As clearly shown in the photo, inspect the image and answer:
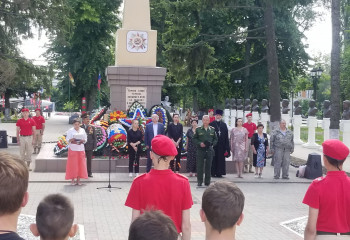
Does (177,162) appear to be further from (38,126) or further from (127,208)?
(38,126)

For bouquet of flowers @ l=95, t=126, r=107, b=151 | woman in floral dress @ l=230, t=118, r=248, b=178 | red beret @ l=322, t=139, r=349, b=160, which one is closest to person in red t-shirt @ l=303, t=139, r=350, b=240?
red beret @ l=322, t=139, r=349, b=160

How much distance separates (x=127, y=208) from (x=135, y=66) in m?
10.1

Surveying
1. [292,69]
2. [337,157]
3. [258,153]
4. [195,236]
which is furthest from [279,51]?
[337,157]

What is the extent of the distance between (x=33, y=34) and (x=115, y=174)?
1274 cm

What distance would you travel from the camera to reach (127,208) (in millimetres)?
11203

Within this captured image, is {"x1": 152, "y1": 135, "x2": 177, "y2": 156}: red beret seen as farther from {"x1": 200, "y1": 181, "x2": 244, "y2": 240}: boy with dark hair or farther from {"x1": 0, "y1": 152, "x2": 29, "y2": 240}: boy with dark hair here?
{"x1": 0, "y1": 152, "x2": 29, "y2": 240}: boy with dark hair

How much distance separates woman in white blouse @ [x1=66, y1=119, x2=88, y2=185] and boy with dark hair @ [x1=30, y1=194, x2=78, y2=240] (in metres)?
10.6

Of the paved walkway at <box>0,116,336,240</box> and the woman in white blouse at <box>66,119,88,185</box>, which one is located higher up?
the woman in white blouse at <box>66,119,88,185</box>

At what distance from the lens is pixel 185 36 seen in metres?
24.2

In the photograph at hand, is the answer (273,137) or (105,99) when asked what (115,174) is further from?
(105,99)

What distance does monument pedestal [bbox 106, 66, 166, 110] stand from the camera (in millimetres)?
20172

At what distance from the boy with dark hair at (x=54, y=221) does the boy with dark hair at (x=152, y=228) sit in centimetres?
61

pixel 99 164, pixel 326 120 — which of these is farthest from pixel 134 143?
pixel 326 120

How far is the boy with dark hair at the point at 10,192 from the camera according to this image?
310cm
